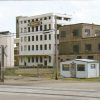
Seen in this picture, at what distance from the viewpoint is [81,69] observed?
163ft

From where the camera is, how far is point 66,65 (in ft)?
169

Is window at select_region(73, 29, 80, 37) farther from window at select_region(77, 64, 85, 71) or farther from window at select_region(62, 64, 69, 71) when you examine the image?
window at select_region(77, 64, 85, 71)

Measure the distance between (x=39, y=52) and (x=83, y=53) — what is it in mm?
27501

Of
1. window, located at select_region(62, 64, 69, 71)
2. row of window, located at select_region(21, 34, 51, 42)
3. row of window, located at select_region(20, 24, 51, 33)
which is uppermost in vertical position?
row of window, located at select_region(20, 24, 51, 33)

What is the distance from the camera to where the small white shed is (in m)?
49.2

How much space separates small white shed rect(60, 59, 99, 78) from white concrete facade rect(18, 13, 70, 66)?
57464mm

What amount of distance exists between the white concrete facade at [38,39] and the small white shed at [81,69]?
57464 mm

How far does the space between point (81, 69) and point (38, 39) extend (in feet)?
220

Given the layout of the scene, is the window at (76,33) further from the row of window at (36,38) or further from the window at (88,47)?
the row of window at (36,38)

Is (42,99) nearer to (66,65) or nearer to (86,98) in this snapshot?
(86,98)

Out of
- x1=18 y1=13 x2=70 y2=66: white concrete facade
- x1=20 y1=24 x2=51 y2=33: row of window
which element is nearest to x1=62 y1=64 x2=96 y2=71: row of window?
x1=18 y1=13 x2=70 y2=66: white concrete facade

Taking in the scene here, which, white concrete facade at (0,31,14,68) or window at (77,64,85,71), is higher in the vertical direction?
white concrete facade at (0,31,14,68)

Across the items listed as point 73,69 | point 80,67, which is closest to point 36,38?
point 73,69

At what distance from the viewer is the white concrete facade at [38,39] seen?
11231cm
